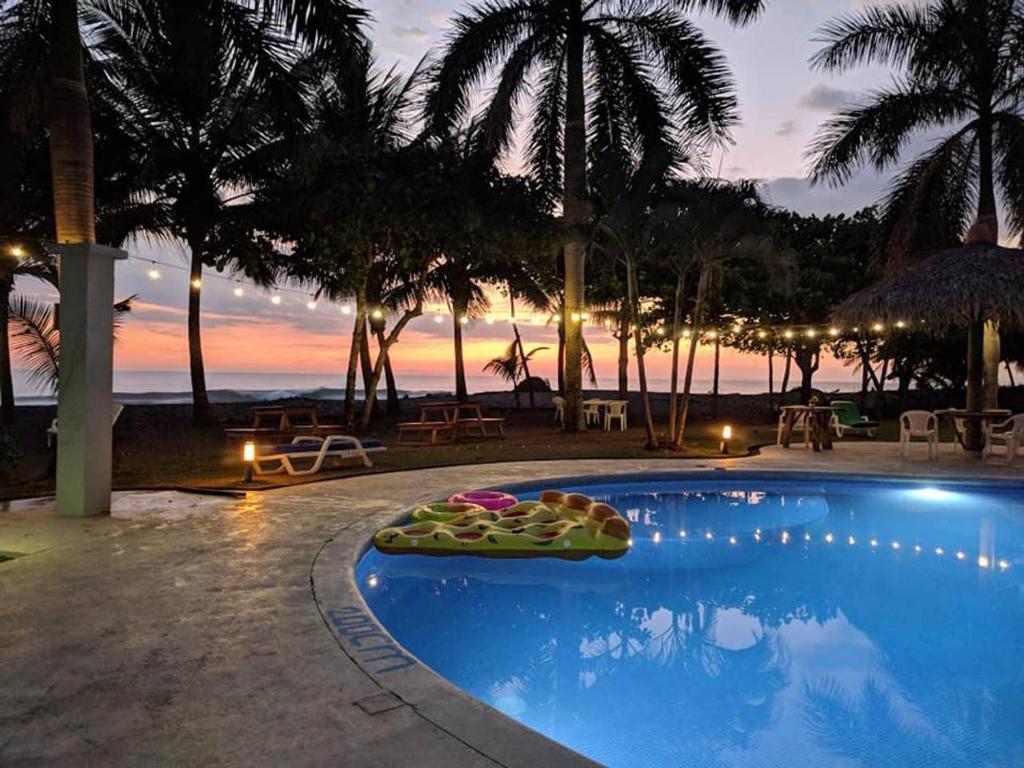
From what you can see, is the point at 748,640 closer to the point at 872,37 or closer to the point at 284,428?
the point at 284,428

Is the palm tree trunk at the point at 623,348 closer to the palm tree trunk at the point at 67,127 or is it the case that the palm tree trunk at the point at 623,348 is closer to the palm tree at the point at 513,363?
the palm tree at the point at 513,363

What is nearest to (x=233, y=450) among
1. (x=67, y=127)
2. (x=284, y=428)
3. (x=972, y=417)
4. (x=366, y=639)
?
(x=284, y=428)

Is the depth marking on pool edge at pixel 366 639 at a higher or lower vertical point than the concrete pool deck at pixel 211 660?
lower

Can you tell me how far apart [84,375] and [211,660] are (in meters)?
Result: 4.06

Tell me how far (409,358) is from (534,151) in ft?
77.4

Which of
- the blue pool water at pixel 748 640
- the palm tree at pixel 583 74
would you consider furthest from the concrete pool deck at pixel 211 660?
the palm tree at pixel 583 74

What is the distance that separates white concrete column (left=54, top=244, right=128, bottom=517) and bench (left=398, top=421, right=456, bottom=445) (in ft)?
25.1

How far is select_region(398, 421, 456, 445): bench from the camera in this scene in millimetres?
13750

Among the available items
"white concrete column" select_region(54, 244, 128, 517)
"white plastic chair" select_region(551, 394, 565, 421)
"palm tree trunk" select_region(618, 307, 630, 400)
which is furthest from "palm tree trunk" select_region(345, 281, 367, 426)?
"white concrete column" select_region(54, 244, 128, 517)

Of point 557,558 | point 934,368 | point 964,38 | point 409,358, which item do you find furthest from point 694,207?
point 409,358

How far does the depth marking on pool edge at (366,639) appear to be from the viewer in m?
3.10

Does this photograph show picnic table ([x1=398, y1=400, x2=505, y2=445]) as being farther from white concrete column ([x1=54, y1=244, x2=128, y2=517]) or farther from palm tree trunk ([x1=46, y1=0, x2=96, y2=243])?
palm tree trunk ([x1=46, y1=0, x2=96, y2=243])

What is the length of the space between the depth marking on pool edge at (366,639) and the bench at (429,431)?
989 centimetres

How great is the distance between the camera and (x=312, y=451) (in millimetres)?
9422
